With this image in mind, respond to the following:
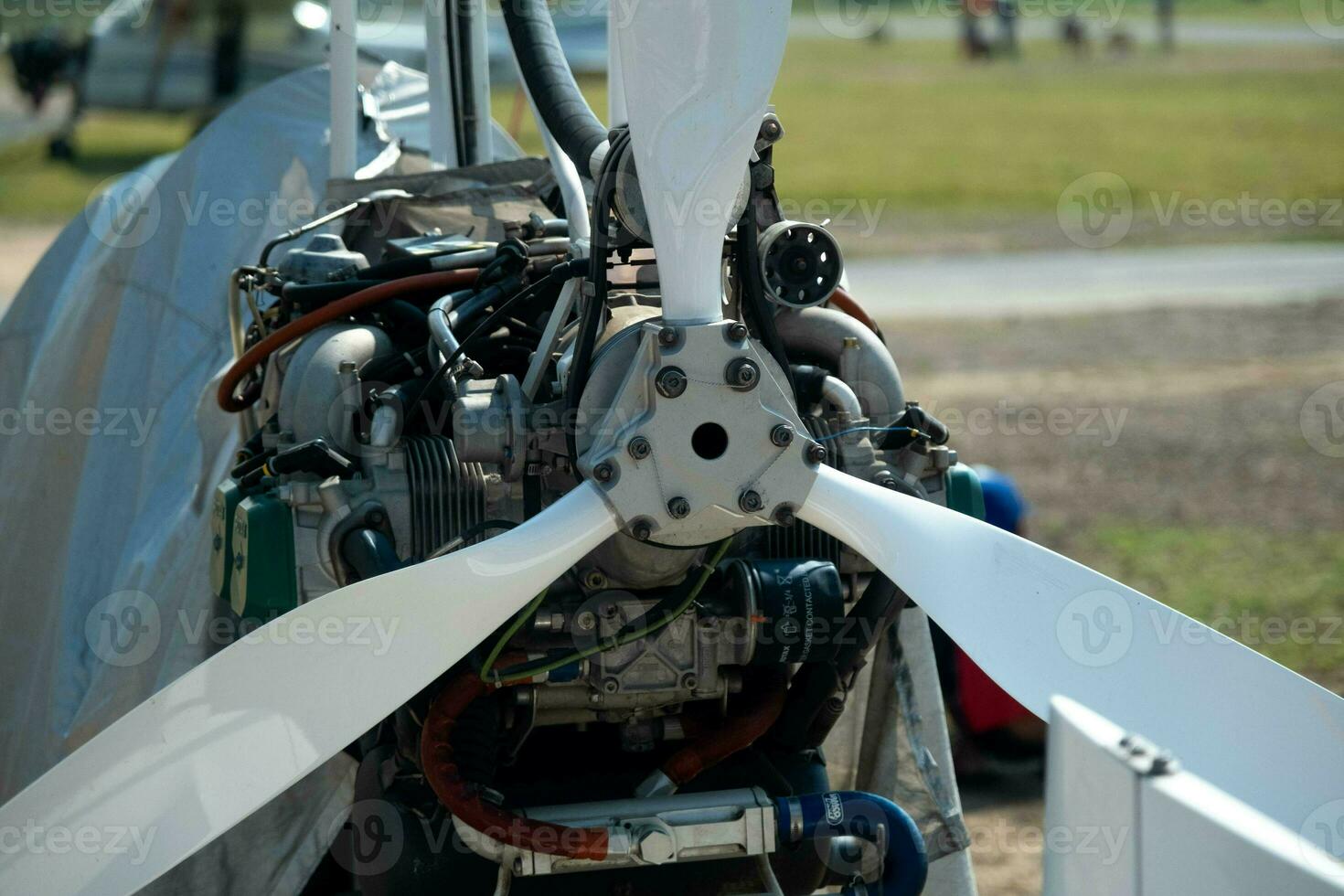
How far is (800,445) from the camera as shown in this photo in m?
2.61

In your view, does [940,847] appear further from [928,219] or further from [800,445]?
[928,219]

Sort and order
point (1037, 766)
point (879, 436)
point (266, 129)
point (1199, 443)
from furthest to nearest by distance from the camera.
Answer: point (1199, 443), point (1037, 766), point (266, 129), point (879, 436)

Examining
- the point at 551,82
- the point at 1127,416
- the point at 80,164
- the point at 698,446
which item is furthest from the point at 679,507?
the point at 80,164

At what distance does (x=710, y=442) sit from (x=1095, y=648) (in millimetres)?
813

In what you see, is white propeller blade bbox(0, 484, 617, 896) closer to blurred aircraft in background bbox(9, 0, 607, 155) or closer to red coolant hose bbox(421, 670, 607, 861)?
red coolant hose bbox(421, 670, 607, 861)

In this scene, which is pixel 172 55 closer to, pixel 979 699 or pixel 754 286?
pixel 979 699

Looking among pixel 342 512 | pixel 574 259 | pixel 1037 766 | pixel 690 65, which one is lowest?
pixel 1037 766

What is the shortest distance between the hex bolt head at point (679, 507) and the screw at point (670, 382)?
171mm

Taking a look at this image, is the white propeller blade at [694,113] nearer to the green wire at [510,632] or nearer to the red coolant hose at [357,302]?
the green wire at [510,632]

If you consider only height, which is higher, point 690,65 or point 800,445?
point 690,65

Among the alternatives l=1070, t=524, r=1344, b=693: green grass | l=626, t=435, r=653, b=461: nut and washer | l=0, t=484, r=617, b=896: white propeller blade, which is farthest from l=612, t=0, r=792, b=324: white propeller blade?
l=1070, t=524, r=1344, b=693: green grass

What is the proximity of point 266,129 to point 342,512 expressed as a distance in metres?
2.58

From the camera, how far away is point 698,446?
8.37 feet

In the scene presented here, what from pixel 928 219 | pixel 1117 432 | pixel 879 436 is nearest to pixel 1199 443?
pixel 1117 432
